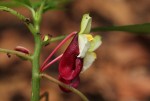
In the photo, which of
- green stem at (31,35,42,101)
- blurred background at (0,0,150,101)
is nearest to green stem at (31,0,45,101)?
green stem at (31,35,42,101)

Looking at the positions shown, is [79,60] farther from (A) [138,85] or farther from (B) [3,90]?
(A) [138,85]

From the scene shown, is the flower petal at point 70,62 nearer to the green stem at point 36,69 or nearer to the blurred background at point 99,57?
the green stem at point 36,69

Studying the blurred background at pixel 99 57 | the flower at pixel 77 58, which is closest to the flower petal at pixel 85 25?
the flower at pixel 77 58

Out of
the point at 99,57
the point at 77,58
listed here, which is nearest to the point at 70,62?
the point at 77,58

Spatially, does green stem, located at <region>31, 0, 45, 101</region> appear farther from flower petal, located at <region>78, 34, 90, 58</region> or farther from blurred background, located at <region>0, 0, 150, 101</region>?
blurred background, located at <region>0, 0, 150, 101</region>

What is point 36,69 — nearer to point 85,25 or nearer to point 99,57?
point 85,25

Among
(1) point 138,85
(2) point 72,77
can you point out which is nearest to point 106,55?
(1) point 138,85
